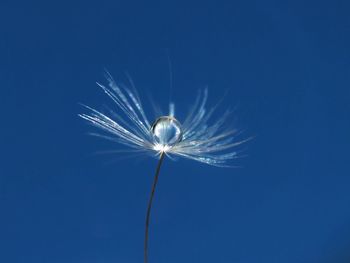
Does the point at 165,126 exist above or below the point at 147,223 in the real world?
above

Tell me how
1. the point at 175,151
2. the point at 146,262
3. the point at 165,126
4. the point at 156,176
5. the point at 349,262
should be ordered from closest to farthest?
1. the point at 146,262
2. the point at 156,176
3. the point at 165,126
4. the point at 175,151
5. the point at 349,262

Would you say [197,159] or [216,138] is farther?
[216,138]

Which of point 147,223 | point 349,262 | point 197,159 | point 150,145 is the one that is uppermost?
point 349,262

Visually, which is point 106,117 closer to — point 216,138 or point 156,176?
point 216,138

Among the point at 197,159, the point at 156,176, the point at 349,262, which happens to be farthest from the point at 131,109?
the point at 349,262

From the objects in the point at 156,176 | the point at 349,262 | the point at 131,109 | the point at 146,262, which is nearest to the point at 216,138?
the point at 131,109

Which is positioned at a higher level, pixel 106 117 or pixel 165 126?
pixel 106 117

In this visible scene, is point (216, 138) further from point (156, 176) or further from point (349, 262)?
point (349, 262)

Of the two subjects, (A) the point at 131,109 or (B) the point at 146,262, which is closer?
(B) the point at 146,262

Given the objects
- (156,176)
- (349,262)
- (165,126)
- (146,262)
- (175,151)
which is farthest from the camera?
(349,262)
